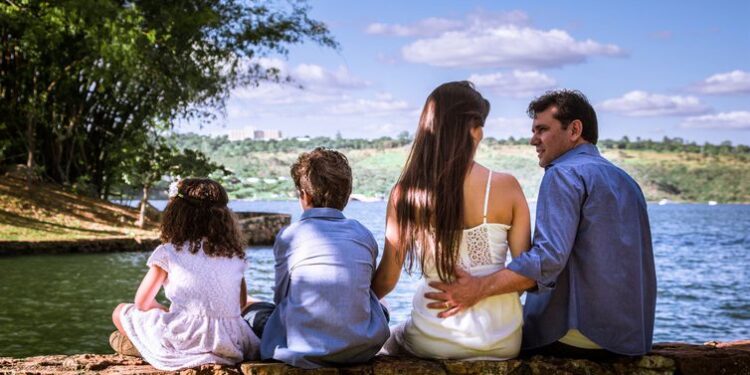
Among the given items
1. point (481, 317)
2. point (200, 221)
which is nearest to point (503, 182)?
point (481, 317)

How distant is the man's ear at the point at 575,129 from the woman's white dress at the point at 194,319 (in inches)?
48.5

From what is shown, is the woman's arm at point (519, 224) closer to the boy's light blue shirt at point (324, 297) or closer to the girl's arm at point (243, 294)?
the boy's light blue shirt at point (324, 297)

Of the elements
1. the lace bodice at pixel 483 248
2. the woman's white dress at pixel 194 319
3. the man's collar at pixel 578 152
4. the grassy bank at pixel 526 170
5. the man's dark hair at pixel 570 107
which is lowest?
the grassy bank at pixel 526 170

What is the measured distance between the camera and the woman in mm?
3029

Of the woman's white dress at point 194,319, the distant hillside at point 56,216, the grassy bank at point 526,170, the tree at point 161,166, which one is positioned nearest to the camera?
the woman's white dress at point 194,319

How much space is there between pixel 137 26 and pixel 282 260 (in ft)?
47.6

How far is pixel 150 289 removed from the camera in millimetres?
3277

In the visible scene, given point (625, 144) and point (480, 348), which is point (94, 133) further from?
point (625, 144)

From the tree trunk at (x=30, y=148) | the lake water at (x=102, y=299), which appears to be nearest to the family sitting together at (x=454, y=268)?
the lake water at (x=102, y=299)

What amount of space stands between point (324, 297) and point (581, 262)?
2.77ft

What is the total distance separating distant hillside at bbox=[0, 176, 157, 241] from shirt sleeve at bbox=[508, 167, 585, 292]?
12.3m

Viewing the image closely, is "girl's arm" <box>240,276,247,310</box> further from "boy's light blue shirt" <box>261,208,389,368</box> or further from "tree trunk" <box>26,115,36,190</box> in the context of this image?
"tree trunk" <box>26,115,36,190</box>

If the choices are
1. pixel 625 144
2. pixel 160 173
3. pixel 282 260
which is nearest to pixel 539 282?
pixel 282 260

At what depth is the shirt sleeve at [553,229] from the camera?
9.89ft
